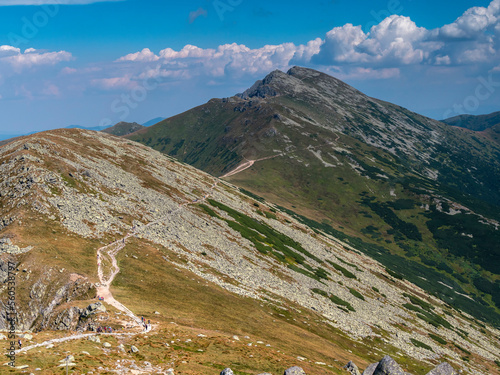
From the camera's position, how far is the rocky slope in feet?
163

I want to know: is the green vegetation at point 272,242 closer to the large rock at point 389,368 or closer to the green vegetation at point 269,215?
the green vegetation at point 269,215

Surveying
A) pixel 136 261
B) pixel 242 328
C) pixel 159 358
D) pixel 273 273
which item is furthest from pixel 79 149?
pixel 159 358

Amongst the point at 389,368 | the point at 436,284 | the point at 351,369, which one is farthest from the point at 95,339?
the point at 436,284

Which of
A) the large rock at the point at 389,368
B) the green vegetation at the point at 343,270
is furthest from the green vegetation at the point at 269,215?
the large rock at the point at 389,368

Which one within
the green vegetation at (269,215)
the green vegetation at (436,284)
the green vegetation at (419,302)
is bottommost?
the green vegetation at (436,284)

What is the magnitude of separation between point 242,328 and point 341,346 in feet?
74.9

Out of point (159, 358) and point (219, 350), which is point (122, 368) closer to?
point (159, 358)

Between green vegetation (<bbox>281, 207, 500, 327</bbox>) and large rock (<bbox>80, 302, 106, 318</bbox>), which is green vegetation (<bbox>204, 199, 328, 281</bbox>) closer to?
large rock (<bbox>80, 302, 106, 318</bbox>)

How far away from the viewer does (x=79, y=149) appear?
110 metres

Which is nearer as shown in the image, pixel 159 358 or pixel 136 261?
pixel 159 358

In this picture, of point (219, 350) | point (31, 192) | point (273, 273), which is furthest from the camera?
point (273, 273)

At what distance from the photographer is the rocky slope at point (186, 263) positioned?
49.5 metres

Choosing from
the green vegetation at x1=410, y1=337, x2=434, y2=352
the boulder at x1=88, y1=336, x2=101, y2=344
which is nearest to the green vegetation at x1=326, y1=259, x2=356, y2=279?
the green vegetation at x1=410, y1=337, x2=434, y2=352

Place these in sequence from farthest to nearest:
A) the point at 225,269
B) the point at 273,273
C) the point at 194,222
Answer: the point at 194,222 → the point at 273,273 → the point at 225,269
